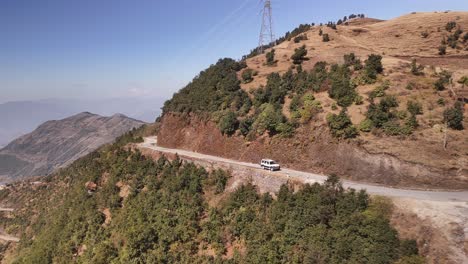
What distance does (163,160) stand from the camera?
4769cm

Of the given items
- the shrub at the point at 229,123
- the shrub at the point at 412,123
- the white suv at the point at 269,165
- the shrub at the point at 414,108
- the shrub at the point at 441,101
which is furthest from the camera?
the shrub at the point at 229,123

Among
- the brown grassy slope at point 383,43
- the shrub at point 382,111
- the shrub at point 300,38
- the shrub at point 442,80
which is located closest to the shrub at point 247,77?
the brown grassy slope at point 383,43

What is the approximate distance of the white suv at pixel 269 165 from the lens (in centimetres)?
3612

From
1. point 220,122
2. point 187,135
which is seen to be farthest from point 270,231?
point 187,135

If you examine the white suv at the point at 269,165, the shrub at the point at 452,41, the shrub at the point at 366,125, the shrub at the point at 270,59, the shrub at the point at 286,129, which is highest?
the shrub at the point at 452,41

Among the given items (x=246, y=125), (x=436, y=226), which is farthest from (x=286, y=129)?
(x=436, y=226)

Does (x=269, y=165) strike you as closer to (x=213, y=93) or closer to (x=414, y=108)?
(x=414, y=108)

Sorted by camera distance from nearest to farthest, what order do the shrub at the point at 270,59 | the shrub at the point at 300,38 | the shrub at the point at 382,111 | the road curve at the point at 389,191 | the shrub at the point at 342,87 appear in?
the road curve at the point at 389,191 → the shrub at the point at 382,111 → the shrub at the point at 342,87 → the shrub at the point at 270,59 → the shrub at the point at 300,38

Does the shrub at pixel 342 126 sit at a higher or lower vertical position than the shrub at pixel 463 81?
lower

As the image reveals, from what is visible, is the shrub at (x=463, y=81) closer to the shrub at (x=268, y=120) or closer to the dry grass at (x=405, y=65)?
the dry grass at (x=405, y=65)

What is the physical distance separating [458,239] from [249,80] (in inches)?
1455

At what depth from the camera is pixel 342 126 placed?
35.3 m

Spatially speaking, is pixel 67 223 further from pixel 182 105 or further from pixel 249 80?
pixel 249 80

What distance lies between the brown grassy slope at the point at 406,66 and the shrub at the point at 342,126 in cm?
111
